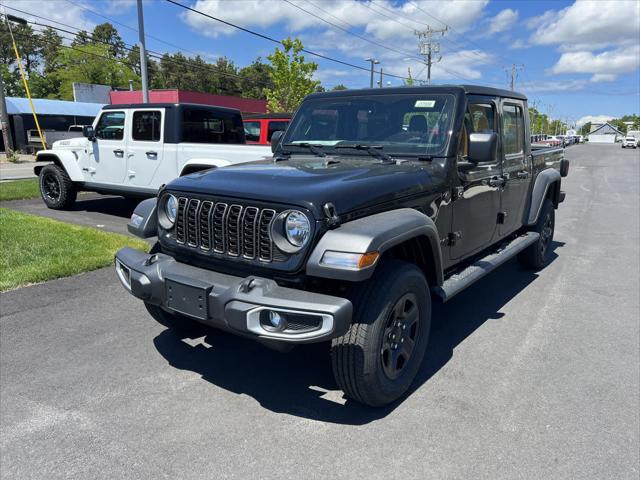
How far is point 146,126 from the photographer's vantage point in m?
8.38

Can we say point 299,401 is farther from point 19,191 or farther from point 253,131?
point 19,191

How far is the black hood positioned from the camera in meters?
2.80

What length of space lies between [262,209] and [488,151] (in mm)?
1909

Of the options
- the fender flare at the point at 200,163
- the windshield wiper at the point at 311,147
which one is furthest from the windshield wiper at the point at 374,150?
the fender flare at the point at 200,163

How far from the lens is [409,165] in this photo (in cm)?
364

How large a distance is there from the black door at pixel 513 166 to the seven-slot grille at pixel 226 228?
289 centimetres

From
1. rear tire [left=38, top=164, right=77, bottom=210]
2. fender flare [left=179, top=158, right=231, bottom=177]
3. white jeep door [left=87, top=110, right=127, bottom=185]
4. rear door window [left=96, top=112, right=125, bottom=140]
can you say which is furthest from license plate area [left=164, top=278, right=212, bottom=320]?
rear tire [left=38, top=164, right=77, bottom=210]

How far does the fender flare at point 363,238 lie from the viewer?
2553 millimetres

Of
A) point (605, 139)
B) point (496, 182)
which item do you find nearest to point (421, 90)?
point (496, 182)

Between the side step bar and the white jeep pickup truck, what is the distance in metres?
3.59

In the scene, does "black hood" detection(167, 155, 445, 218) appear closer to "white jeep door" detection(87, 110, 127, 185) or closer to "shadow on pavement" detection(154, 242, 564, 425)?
"shadow on pavement" detection(154, 242, 564, 425)

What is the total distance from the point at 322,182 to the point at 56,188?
855 cm

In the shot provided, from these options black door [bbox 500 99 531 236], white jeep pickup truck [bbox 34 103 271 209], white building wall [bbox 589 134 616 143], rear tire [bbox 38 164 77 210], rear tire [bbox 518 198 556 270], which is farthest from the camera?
white building wall [bbox 589 134 616 143]

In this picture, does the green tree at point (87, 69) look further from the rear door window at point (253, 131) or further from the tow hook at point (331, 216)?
the tow hook at point (331, 216)
